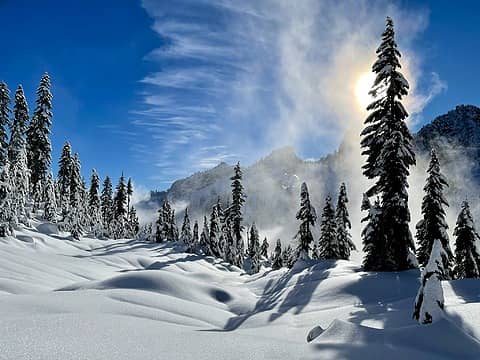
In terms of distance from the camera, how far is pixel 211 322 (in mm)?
8375

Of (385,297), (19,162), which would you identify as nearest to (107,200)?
(19,162)

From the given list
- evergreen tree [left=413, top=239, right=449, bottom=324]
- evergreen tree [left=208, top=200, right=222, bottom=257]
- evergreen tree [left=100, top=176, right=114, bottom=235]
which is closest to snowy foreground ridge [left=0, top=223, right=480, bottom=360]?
evergreen tree [left=413, top=239, right=449, bottom=324]

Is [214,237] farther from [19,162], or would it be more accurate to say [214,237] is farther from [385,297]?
[385,297]

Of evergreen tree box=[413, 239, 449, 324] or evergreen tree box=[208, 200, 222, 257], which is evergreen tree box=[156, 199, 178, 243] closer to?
evergreen tree box=[208, 200, 222, 257]

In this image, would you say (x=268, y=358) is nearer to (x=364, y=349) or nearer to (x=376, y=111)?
(x=364, y=349)

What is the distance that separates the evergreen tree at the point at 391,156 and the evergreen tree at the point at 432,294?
12001 millimetres

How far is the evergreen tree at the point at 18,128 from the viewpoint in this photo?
29.5m

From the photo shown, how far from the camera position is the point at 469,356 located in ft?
14.0

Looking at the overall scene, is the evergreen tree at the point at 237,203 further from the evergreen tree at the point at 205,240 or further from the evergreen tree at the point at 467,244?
the evergreen tree at the point at 467,244

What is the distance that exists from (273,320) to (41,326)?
20.7 feet

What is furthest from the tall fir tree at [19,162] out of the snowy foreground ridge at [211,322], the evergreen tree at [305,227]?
the evergreen tree at [305,227]

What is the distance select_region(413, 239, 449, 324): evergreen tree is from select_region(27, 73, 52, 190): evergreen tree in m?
45.9

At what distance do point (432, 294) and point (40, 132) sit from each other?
154 feet

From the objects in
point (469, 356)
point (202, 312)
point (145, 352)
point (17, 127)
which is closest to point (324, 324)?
point (202, 312)
